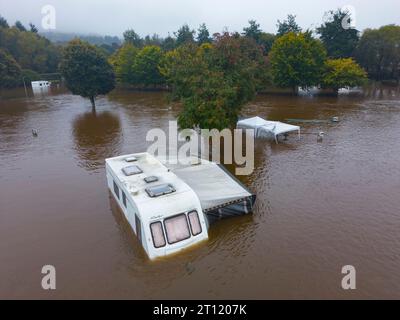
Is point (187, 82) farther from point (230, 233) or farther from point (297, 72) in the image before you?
point (297, 72)

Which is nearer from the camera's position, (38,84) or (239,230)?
(239,230)

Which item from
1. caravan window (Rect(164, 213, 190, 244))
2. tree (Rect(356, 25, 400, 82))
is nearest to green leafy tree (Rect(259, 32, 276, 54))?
tree (Rect(356, 25, 400, 82))

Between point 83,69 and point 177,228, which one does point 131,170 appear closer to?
point 177,228

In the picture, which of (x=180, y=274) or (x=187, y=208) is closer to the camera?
(x=180, y=274)

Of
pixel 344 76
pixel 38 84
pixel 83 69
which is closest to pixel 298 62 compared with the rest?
pixel 344 76

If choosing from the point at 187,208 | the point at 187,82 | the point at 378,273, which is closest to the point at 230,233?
the point at 187,208
